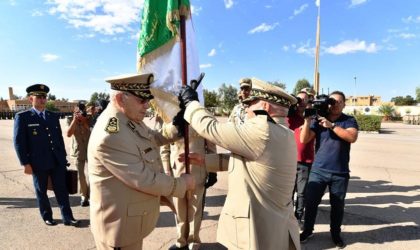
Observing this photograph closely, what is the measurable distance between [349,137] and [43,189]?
4328 millimetres

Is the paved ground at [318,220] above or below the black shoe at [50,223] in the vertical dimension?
below

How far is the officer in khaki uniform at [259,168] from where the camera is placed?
5.97 feet

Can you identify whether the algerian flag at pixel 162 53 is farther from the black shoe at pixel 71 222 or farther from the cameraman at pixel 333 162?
the black shoe at pixel 71 222

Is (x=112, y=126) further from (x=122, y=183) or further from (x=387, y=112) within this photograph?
(x=387, y=112)

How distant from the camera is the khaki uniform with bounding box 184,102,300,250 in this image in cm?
182

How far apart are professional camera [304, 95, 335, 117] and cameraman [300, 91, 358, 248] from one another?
0.04 meters

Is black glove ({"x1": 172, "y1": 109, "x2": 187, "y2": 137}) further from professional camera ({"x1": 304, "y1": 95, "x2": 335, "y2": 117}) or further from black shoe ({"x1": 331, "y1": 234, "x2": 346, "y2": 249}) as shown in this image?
black shoe ({"x1": 331, "y1": 234, "x2": 346, "y2": 249})

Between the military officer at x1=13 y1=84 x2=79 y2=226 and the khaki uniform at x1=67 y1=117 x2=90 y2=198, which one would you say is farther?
the khaki uniform at x1=67 y1=117 x2=90 y2=198

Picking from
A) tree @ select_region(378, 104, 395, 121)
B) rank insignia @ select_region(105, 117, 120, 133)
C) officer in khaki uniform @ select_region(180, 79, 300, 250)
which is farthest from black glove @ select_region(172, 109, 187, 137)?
tree @ select_region(378, 104, 395, 121)

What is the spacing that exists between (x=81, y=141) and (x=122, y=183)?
391cm

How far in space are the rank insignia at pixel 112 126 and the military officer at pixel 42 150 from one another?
290cm

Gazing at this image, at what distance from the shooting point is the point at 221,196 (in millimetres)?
5977

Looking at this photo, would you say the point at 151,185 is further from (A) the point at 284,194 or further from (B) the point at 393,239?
(B) the point at 393,239

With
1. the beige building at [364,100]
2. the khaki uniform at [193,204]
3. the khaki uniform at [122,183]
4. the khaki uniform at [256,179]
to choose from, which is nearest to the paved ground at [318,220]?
the khaki uniform at [193,204]
